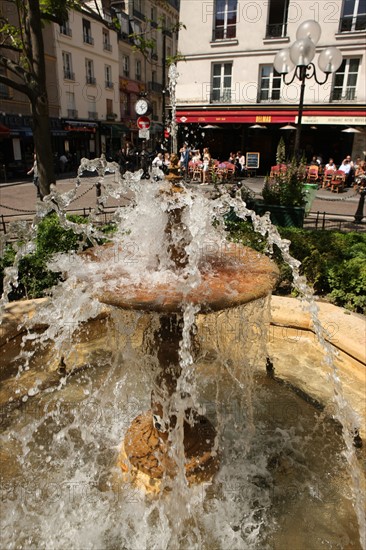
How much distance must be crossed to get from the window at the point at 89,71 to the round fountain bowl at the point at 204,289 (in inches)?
1318

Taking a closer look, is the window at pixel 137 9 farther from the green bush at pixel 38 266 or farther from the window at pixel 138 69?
the green bush at pixel 38 266

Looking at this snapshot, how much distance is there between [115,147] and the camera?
3575 centimetres

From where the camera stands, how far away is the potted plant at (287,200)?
8273 mm

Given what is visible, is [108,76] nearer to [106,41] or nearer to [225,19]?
[106,41]

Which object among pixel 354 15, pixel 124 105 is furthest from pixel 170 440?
pixel 124 105

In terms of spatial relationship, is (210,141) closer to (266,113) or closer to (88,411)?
(266,113)

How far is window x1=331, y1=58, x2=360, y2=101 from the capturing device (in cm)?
1977

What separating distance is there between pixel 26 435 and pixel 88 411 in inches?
20.9

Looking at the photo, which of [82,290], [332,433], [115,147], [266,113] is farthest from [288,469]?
[115,147]

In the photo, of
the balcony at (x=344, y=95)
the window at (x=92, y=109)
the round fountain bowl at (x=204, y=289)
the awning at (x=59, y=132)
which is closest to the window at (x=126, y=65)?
the window at (x=92, y=109)

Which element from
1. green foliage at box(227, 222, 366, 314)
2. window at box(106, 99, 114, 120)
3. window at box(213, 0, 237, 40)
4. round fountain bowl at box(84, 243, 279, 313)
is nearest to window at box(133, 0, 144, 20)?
window at box(106, 99, 114, 120)

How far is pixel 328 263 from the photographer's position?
537cm

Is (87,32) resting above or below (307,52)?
above

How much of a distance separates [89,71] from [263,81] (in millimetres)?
16637
